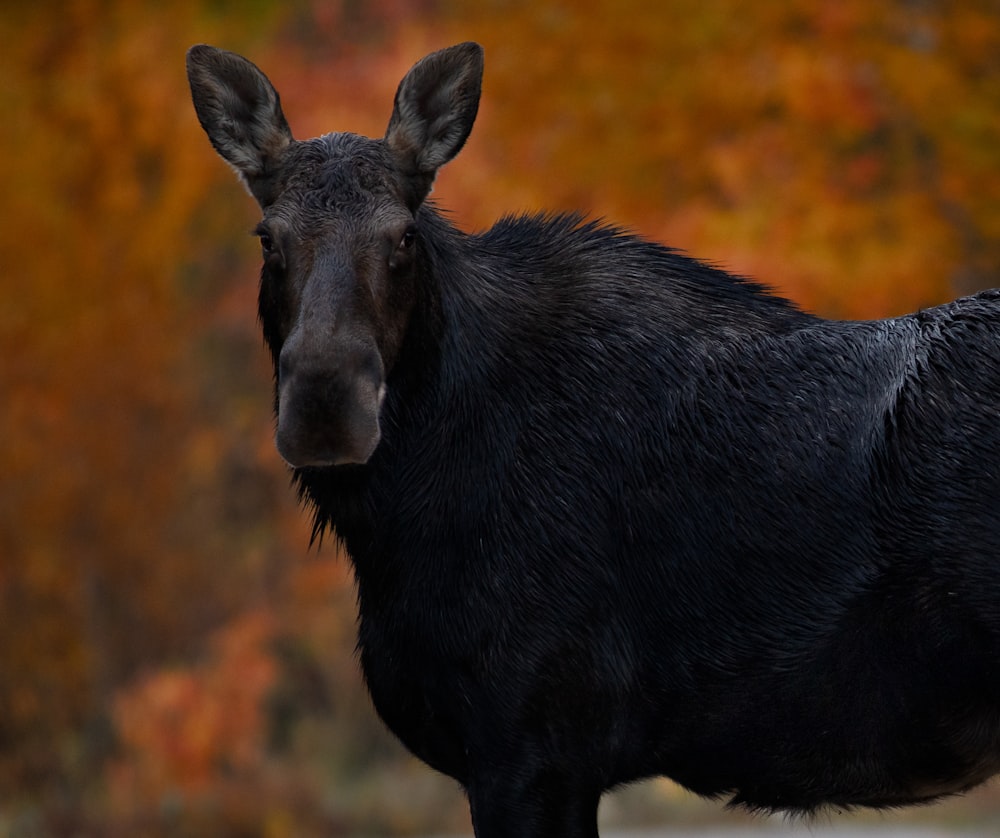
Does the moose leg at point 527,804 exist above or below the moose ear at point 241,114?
below

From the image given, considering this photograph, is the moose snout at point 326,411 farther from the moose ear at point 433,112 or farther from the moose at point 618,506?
the moose ear at point 433,112

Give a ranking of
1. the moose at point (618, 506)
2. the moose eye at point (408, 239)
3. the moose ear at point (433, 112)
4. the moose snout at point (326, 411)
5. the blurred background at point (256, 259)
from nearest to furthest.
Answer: the moose snout at point (326, 411)
the moose at point (618, 506)
the moose eye at point (408, 239)
the moose ear at point (433, 112)
the blurred background at point (256, 259)

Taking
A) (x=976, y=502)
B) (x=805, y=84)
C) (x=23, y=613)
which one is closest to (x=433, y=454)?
(x=976, y=502)

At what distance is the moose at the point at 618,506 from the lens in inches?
161

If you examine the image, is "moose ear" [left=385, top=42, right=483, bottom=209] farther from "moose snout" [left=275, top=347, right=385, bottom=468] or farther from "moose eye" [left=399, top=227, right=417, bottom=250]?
"moose snout" [left=275, top=347, right=385, bottom=468]

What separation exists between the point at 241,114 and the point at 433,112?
625 millimetres

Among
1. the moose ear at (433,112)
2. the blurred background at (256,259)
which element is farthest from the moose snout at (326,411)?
the blurred background at (256,259)

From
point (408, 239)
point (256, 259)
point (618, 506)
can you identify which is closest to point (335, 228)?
point (408, 239)

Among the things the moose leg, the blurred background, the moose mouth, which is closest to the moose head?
the moose mouth

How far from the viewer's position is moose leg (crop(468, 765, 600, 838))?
4.20 m

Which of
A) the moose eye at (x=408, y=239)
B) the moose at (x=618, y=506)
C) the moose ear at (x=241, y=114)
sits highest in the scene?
the moose ear at (x=241, y=114)

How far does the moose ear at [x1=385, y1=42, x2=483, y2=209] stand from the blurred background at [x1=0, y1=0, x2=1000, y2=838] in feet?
18.0

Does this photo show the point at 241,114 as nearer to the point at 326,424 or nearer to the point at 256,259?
the point at 326,424

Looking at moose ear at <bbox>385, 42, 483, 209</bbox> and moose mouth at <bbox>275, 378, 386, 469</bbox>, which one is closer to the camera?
moose mouth at <bbox>275, 378, 386, 469</bbox>
